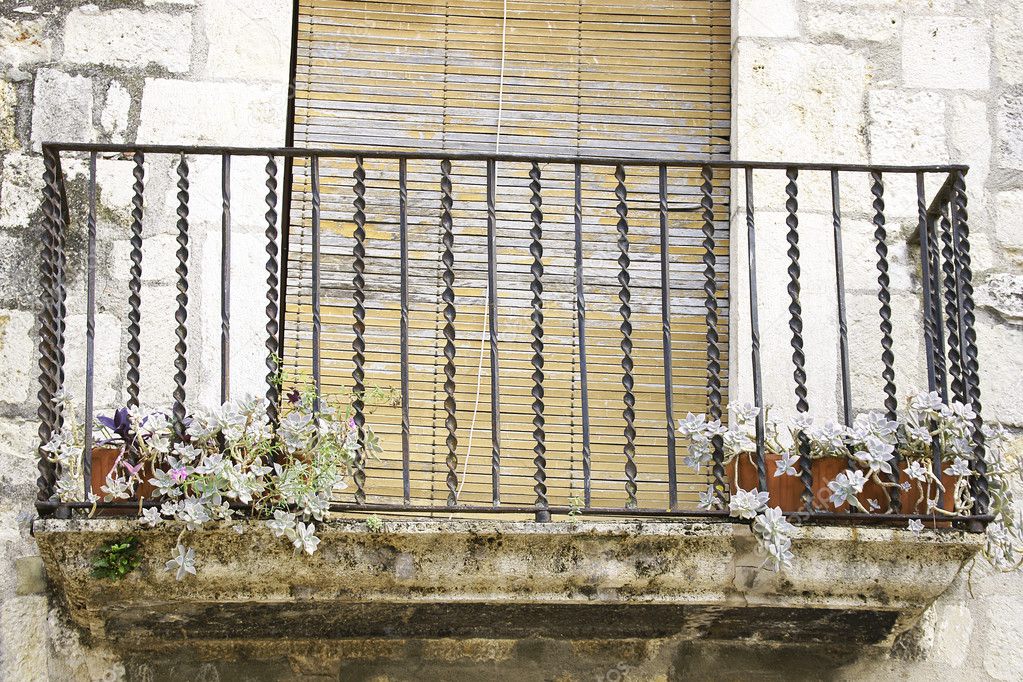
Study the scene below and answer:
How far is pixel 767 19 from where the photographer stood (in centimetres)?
503

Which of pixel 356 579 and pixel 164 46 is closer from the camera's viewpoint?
pixel 356 579

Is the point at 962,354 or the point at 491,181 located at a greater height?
the point at 491,181

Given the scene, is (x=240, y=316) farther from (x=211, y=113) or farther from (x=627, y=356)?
(x=627, y=356)

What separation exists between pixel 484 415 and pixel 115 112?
1465mm

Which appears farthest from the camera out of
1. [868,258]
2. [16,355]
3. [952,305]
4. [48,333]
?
[868,258]

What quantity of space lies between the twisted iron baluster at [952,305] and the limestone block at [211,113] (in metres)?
2.02

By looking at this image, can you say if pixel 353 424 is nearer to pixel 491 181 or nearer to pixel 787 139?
pixel 491 181

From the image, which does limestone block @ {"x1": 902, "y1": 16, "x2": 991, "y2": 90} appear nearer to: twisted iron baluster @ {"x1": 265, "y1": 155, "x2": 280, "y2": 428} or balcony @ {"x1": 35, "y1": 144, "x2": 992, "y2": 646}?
balcony @ {"x1": 35, "y1": 144, "x2": 992, "y2": 646}

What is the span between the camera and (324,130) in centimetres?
496

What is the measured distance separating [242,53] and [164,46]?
0.24 meters

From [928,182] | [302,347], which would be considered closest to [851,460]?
[928,182]

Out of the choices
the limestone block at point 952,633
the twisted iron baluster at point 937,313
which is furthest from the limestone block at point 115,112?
the limestone block at point 952,633

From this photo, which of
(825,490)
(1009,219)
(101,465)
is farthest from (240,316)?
(1009,219)

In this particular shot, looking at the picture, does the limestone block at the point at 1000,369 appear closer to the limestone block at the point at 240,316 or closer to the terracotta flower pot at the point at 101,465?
the limestone block at the point at 240,316
